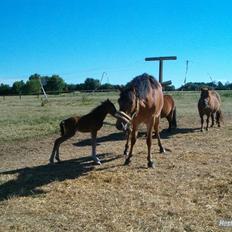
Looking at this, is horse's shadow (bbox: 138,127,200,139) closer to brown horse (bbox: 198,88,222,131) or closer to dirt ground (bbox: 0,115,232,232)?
brown horse (bbox: 198,88,222,131)

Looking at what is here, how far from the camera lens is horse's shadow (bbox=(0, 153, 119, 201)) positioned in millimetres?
6536

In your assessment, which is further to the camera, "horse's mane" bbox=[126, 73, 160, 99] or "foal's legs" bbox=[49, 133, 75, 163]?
"foal's legs" bbox=[49, 133, 75, 163]

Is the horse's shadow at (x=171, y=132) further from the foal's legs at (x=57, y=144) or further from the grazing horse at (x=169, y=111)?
the foal's legs at (x=57, y=144)

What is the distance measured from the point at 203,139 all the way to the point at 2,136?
21.1ft

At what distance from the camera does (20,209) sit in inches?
219

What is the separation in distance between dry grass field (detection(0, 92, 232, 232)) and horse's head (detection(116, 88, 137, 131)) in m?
0.99

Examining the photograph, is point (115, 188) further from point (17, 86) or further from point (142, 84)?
point (17, 86)

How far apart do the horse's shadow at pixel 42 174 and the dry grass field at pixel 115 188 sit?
0.05 feet

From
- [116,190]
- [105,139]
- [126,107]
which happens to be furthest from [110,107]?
[105,139]

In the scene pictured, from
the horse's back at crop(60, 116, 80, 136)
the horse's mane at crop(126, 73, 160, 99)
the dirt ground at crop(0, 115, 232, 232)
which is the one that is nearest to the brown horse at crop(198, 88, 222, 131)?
the dirt ground at crop(0, 115, 232, 232)

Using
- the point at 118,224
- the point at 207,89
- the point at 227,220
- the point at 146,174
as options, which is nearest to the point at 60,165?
the point at 146,174

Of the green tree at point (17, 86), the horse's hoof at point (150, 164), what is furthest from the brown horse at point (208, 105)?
the green tree at point (17, 86)

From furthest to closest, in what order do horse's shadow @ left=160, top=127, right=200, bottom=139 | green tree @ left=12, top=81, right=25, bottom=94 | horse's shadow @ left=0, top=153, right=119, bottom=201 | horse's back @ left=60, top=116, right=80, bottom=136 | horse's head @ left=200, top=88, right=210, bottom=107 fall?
green tree @ left=12, top=81, right=25, bottom=94 → horse's head @ left=200, top=88, right=210, bottom=107 → horse's shadow @ left=160, top=127, right=200, bottom=139 → horse's back @ left=60, top=116, right=80, bottom=136 → horse's shadow @ left=0, top=153, right=119, bottom=201

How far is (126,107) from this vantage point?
23.5 ft
